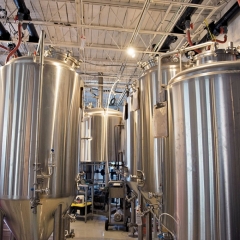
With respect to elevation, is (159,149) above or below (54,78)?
below

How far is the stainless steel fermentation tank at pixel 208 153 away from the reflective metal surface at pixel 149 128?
87 cm

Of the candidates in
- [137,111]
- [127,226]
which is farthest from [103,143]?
[137,111]

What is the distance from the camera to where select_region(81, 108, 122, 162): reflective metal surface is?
5.61 metres

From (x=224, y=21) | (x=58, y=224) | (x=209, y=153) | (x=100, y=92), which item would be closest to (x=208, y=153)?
(x=209, y=153)

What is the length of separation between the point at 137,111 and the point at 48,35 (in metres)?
3.56

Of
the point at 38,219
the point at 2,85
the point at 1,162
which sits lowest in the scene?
the point at 38,219

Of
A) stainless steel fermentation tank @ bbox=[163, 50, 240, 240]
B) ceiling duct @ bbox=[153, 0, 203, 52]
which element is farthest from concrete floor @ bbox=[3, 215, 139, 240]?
ceiling duct @ bbox=[153, 0, 203, 52]

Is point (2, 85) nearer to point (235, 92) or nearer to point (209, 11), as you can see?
point (235, 92)

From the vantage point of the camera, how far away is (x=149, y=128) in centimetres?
286

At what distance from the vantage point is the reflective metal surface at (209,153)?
4.94ft

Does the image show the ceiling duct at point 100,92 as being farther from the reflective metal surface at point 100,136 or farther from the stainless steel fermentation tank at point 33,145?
the stainless steel fermentation tank at point 33,145

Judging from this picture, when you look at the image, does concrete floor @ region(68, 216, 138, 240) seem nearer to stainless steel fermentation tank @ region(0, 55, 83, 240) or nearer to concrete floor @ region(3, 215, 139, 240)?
concrete floor @ region(3, 215, 139, 240)

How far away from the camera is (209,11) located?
181 inches

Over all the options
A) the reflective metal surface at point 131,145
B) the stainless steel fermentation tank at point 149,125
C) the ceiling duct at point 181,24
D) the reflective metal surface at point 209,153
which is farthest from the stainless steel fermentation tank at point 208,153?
the ceiling duct at point 181,24
